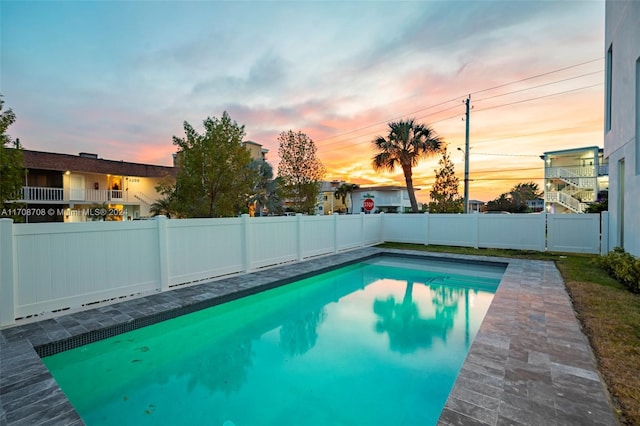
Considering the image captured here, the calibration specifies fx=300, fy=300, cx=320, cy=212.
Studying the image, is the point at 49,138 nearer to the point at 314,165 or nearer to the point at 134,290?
the point at 314,165

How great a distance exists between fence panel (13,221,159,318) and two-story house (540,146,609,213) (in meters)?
24.6

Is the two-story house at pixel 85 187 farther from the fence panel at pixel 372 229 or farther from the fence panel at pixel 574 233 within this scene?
the fence panel at pixel 574 233

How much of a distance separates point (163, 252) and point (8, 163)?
154 inches

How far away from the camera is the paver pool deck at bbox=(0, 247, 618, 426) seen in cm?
225

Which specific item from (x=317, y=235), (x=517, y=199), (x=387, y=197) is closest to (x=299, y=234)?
(x=317, y=235)

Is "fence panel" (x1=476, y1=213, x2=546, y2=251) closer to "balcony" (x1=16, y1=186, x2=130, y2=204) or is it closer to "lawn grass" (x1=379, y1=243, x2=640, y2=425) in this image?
"lawn grass" (x1=379, y1=243, x2=640, y2=425)

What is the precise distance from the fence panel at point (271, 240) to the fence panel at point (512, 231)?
298 inches

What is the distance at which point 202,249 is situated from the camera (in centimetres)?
655

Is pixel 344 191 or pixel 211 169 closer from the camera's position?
pixel 211 169

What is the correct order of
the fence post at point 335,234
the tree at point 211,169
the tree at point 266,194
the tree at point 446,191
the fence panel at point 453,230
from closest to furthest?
1. the tree at point 211,169
2. the fence post at point 335,234
3. the fence panel at point 453,230
4. the tree at point 446,191
5. the tree at point 266,194

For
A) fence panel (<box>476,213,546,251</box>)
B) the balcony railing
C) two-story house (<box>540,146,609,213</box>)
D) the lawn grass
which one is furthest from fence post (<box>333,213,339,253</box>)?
two-story house (<box>540,146,609,213</box>)

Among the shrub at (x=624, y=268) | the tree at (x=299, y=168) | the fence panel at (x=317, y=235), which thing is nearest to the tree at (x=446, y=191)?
the tree at (x=299, y=168)

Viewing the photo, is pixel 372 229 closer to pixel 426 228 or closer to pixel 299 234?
pixel 426 228

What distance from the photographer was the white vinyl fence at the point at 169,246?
423cm
